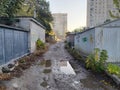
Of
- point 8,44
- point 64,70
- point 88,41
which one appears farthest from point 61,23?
point 64,70

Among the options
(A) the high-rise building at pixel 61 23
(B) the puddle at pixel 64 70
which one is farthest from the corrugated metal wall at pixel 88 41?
(A) the high-rise building at pixel 61 23

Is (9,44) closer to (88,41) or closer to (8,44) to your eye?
(8,44)

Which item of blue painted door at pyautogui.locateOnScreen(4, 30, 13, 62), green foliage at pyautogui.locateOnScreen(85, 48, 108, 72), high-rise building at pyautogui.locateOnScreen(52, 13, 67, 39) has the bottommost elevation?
green foliage at pyautogui.locateOnScreen(85, 48, 108, 72)

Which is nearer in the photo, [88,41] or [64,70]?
[64,70]

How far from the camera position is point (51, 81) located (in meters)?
8.05

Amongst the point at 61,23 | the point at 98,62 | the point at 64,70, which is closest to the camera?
the point at 98,62

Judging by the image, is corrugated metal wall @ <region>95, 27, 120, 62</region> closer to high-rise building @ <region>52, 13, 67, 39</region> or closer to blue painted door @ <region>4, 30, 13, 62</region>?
blue painted door @ <region>4, 30, 13, 62</region>

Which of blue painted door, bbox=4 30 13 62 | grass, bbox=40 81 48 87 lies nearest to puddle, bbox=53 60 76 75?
grass, bbox=40 81 48 87

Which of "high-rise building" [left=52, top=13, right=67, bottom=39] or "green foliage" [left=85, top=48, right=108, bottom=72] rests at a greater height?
"high-rise building" [left=52, top=13, right=67, bottom=39]

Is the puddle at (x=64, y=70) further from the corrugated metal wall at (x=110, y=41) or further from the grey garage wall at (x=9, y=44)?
the grey garage wall at (x=9, y=44)

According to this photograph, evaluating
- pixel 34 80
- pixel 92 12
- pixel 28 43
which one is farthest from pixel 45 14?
pixel 34 80

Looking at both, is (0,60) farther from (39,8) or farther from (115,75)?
(39,8)

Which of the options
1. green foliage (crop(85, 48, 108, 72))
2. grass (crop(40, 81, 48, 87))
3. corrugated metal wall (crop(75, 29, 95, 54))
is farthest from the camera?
corrugated metal wall (crop(75, 29, 95, 54))

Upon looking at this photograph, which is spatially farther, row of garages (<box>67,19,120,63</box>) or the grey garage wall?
row of garages (<box>67,19,120,63</box>)
